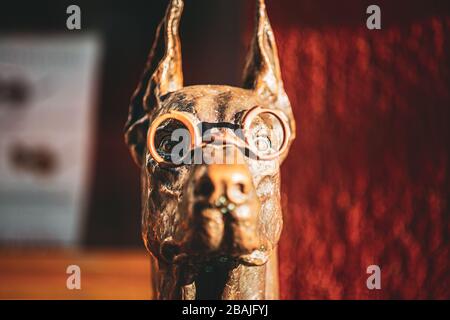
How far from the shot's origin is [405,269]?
1090 mm

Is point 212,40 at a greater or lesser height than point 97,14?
lesser

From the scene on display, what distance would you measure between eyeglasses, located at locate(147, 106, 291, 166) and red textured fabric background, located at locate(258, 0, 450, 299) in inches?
12.3

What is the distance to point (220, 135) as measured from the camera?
0.80 metres

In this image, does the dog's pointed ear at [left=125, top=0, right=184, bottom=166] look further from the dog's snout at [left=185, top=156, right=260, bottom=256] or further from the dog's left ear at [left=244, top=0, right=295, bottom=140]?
the dog's snout at [left=185, top=156, right=260, bottom=256]

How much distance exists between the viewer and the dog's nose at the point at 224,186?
719 millimetres

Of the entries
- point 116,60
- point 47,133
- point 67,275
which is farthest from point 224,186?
point 47,133

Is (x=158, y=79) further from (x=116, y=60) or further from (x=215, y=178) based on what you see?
(x=116, y=60)

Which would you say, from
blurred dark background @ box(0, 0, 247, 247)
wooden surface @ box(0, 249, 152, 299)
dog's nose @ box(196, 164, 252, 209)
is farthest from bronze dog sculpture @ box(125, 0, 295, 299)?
blurred dark background @ box(0, 0, 247, 247)

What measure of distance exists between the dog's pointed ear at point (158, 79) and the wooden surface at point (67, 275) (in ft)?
1.53

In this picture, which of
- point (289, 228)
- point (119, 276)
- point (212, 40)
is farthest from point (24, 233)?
point (289, 228)

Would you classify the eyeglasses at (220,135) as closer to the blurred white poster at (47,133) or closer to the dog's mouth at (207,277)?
the dog's mouth at (207,277)

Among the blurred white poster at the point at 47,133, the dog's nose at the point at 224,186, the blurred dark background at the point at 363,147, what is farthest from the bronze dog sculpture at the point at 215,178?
the blurred white poster at the point at 47,133
